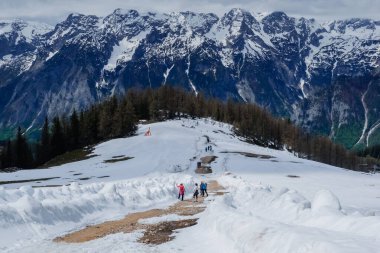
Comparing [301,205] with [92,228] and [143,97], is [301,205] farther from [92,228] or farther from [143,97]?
[143,97]

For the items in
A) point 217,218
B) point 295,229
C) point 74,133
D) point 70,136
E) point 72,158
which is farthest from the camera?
point 74,133

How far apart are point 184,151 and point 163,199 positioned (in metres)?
64.0

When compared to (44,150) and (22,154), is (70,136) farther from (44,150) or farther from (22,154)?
(22,154)

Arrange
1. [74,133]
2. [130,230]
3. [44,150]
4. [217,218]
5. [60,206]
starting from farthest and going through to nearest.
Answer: [74,133], [44,150], [60,206], [130,230], [217,218]

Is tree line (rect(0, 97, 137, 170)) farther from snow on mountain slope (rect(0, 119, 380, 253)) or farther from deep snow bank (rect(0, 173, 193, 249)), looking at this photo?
deep snow bank (rect(0, 173, 193, 249))

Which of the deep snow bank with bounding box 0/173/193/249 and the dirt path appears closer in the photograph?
the dirt path

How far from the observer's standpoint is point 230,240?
19.8 m

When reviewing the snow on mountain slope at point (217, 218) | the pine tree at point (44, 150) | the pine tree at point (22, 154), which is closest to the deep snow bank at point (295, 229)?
the snow on mountain slope at point (217, 218)

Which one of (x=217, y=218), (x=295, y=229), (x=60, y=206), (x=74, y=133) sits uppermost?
(x=295, y=229)

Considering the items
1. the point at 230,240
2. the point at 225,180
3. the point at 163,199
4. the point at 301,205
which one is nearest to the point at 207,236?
the point at 230,240

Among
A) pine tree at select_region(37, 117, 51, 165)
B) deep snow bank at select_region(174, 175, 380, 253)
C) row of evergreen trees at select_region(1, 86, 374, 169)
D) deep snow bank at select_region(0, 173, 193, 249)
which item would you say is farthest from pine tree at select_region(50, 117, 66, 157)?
deep snow bank at select_region(174, 175, 380, 253)

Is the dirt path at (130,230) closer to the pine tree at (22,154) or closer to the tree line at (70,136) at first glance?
the pine tree at (22,154)

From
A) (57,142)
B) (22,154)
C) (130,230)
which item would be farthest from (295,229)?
(57,142)

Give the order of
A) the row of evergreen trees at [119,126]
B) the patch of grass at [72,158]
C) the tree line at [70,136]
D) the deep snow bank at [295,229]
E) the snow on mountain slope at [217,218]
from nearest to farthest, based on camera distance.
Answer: the deep snow bank at [295,229] → the snow on mountain slope at [217,218] → the patch of grass at [72,158] → the tree line at [70,136] → the row of evergreen trees at [119,126]
